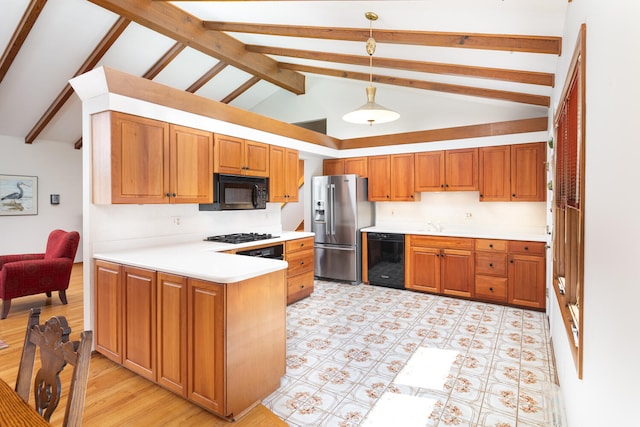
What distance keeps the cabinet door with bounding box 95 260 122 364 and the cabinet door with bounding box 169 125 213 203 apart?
864 millimetres

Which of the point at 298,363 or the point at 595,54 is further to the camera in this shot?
the point at 298,363

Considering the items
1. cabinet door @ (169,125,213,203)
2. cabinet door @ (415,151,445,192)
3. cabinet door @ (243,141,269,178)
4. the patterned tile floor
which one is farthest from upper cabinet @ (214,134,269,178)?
cabinet door @ (415,151,445,192)

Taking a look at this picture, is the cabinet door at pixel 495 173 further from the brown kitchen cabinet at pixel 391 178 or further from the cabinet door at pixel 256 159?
the cabinet door at pixel 256 159

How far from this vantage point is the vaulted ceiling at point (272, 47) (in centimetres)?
251

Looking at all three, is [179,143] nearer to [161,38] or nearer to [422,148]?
[161,38]

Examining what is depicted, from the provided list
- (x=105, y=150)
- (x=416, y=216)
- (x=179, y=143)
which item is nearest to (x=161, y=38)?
(x=179, y=143)

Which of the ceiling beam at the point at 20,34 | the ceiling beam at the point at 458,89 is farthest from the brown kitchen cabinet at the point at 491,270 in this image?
the ceiling beam at the point at 20,34

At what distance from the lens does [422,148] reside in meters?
5.14

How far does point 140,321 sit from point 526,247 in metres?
4.25

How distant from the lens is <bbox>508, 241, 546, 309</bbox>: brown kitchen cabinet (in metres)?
4.03

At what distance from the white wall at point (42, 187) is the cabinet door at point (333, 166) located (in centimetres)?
542

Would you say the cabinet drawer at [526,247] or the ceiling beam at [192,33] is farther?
the cabinet drawer at [526,247]

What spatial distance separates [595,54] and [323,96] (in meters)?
5.77

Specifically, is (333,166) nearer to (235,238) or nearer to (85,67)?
(235,238)
